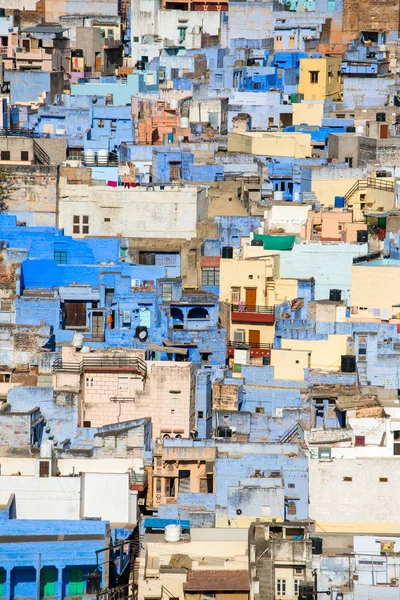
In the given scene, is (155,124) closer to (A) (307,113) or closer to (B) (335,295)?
(A) (307,113)

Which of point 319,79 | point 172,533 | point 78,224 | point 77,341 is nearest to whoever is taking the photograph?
point 172,533

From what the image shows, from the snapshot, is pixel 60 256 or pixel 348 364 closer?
pixel 348 364

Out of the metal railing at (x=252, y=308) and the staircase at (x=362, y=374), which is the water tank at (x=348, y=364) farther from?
the metal railing at (x=252, y=308)

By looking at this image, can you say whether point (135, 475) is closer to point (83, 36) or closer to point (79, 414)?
point (79, 414)

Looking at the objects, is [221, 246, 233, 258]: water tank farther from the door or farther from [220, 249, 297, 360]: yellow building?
the door

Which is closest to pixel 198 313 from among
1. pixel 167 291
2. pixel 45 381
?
pixel 167 291

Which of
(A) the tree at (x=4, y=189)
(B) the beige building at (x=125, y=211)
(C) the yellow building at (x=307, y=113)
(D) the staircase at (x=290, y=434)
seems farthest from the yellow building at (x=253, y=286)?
(C) the yellow building at (x=307, y=113)

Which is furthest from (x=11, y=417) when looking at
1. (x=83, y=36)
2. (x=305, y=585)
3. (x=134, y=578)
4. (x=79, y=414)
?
(x=83, y=36)

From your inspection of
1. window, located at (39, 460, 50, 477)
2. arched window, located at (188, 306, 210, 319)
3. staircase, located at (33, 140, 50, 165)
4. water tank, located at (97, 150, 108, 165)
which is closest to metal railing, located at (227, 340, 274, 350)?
arched window, located at (188, 306, 210, 319)
